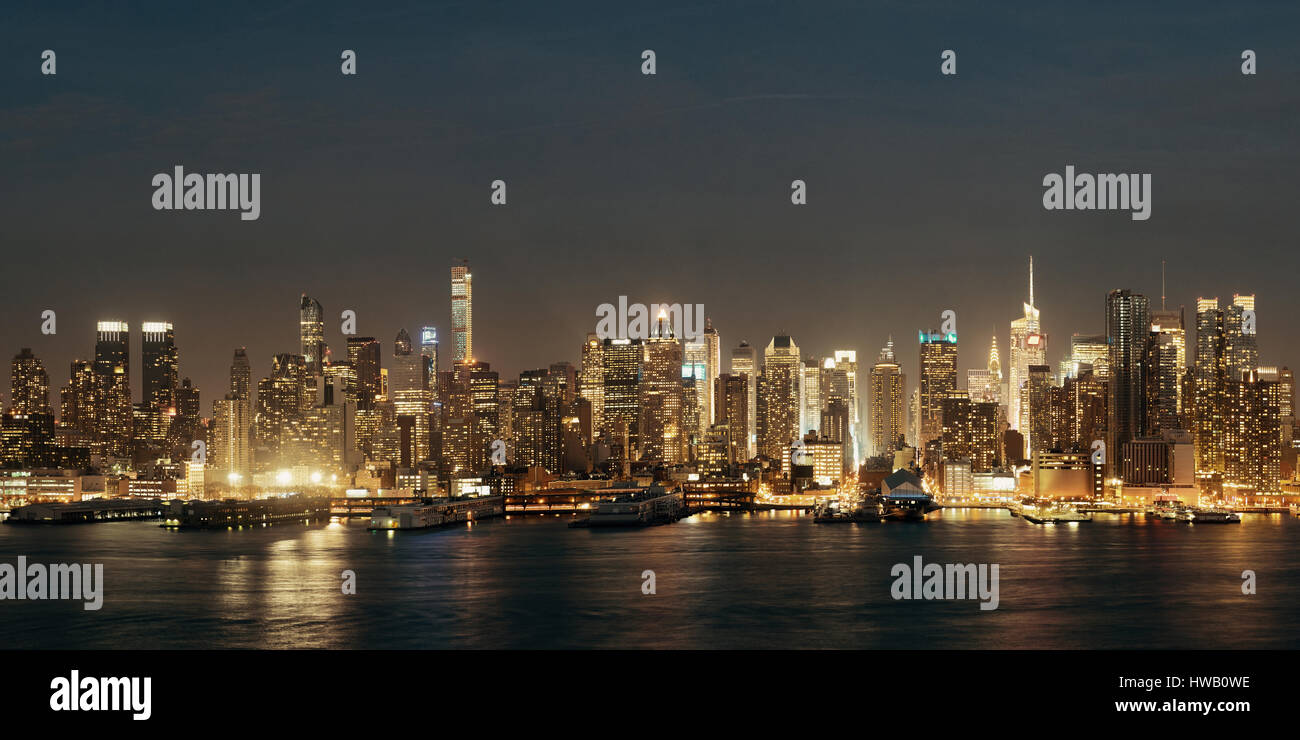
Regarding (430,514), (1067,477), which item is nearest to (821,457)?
(1067,477)

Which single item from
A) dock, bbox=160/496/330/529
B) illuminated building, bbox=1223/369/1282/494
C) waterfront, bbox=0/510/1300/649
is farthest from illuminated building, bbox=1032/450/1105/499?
dock, bbox=160/496/330/529

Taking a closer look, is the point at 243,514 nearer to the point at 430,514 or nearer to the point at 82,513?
the point at 430,514

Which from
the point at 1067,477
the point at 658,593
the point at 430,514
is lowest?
the point at 1067,477

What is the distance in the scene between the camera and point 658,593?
125 ft

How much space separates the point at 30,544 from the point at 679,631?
46.3 metres

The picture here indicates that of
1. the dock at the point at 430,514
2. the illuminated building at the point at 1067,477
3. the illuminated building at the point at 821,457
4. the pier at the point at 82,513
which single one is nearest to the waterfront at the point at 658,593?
the dock at the point at 430,514

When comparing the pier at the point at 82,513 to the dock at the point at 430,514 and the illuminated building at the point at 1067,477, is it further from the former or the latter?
the illuminated building at the point at 1067,477

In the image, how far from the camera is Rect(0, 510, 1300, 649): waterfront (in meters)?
29.9

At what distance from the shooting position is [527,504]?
338 ft

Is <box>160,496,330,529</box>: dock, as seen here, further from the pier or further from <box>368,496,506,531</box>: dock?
<box>368,496,506,531</box>: dock
